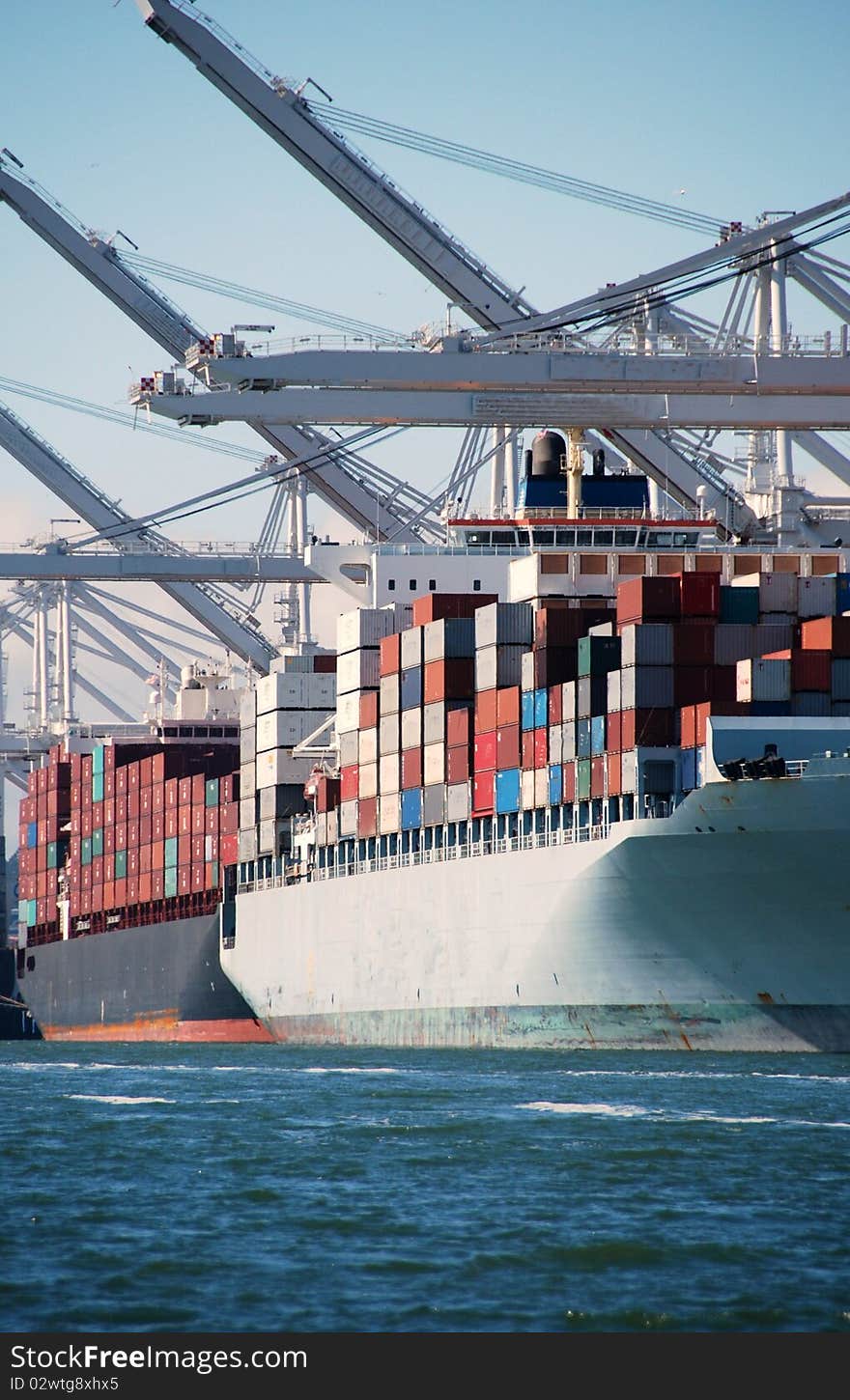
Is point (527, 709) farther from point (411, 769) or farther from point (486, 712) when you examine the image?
point (411, 769)

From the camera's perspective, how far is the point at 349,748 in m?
47.5

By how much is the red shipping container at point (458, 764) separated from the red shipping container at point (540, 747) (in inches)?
116

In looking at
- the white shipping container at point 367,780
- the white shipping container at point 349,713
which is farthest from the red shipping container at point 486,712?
the white shipping container at point 349,713

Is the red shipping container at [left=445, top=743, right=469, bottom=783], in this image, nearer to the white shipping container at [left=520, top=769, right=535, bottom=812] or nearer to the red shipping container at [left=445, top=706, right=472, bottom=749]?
the red shipping container at [left=445, top=706, right=472, bottom=749]

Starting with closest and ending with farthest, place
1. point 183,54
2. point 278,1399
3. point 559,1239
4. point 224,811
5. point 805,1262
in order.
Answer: point 278,1399 < point 805,1262 < point 559,1239 < point 183,54 < point 224,811

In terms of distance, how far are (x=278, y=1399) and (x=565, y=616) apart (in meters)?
28.2

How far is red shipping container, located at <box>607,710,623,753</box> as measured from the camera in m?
36.2

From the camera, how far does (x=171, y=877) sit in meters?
60.0

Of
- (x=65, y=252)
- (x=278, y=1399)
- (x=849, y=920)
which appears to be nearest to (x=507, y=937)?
(x=849, y=920)

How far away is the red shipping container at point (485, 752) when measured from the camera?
40625mm

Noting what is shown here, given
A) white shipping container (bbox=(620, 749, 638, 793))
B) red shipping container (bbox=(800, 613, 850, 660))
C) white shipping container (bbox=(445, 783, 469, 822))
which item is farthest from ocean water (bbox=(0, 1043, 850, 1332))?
white shipping container (bbox=(445, 783, 469, 822))

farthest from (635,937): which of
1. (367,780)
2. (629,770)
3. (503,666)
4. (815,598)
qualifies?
(367,780)

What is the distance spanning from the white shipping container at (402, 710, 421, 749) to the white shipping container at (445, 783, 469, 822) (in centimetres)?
172

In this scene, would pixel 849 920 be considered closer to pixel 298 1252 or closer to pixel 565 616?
pixel 565 616
